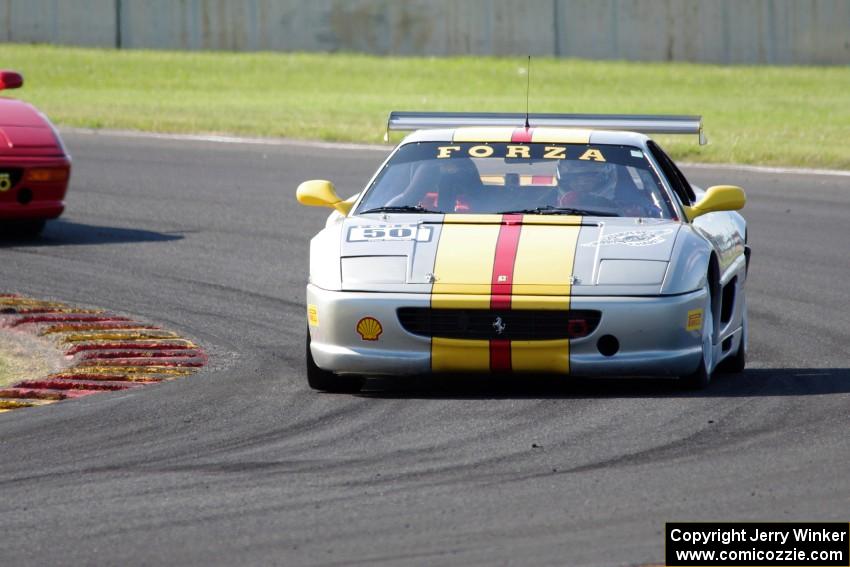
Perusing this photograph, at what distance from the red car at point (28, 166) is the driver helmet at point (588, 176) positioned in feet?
20.0

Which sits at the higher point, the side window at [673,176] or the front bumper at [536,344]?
the side window at [673,176]

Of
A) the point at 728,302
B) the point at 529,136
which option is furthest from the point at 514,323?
the point at 529,136

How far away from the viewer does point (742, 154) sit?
1955 cm

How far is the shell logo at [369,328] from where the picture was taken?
7.79 metres

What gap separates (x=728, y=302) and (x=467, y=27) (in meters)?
23.7

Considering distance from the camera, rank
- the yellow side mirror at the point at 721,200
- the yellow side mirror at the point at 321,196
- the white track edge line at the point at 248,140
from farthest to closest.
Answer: the white track edge line at the point at 248,140 → the yellow side mirror at the point at 321,196 → the yellow side mirror at the point at 721,200

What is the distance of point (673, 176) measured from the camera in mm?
9164

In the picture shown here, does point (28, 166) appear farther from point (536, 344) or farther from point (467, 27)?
point (467, 27)

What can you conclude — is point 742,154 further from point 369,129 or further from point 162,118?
point 162,118

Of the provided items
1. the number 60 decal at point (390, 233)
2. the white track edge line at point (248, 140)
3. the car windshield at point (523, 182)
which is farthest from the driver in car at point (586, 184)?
the white track edge line at point (248, 140)

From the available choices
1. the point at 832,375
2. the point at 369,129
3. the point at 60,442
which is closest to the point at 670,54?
the point at 369,129

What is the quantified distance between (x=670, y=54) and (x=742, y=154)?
12.1 meters

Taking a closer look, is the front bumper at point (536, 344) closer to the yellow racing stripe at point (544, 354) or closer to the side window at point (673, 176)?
the yellow racing stripe at point (544, 354)

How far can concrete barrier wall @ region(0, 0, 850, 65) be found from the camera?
30.7 meters
